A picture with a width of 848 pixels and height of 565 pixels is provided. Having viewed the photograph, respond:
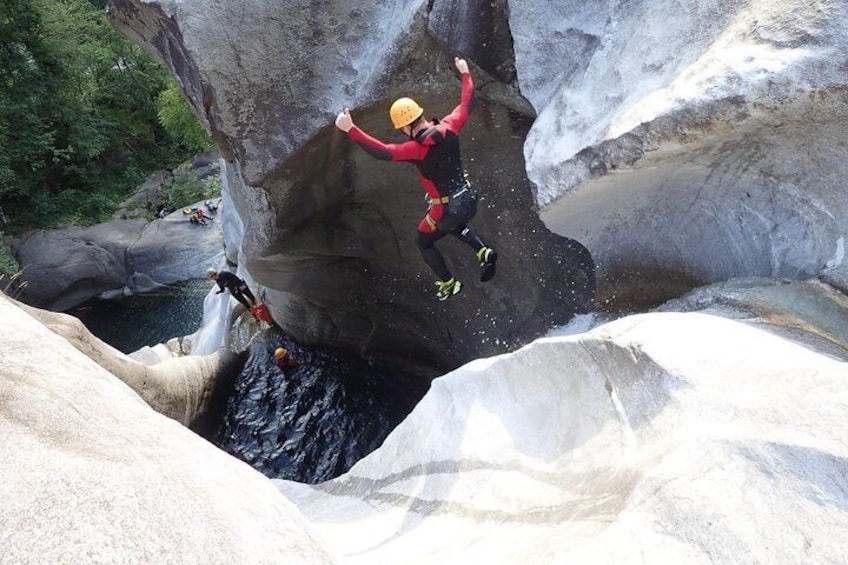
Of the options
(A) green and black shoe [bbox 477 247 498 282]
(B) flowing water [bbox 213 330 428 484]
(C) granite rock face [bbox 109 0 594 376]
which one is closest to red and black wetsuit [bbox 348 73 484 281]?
(A) green and black shoe [bbox 477 247 498 282]

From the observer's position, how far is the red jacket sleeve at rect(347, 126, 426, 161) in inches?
167

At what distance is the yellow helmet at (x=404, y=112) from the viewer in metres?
4.36

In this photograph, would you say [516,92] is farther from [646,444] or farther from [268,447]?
[268,447]

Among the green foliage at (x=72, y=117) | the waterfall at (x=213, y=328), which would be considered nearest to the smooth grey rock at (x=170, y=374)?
the waterfall at (x=213, y=328)

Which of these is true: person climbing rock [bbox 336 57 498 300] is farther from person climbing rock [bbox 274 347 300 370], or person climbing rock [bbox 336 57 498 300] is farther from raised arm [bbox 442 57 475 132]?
person climbing rock [bbox 274 347 300 370]

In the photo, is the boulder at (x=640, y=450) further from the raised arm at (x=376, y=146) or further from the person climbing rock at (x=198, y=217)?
the person climbing rock at (x=198, y=217)

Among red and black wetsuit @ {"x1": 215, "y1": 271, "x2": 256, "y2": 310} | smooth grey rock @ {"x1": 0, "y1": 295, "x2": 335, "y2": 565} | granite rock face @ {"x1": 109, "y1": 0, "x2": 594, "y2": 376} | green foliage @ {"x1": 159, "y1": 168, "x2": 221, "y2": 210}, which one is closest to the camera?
smooth grey rock @ {"x1": 0, "y1": 295, "x2": 335, "y2": 565}

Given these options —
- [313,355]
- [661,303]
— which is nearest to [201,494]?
[661,303]

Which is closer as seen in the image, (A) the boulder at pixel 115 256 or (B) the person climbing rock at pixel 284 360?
(B) the person climbing rock at pixel 284 360

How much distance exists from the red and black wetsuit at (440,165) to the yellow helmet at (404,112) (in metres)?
0.14

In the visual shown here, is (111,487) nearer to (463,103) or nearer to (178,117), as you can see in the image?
(463,103)

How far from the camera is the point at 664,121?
3.11 metres

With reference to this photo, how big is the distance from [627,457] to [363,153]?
16.3 ft

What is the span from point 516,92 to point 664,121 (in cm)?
244
